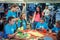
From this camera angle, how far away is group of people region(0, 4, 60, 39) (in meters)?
1.95

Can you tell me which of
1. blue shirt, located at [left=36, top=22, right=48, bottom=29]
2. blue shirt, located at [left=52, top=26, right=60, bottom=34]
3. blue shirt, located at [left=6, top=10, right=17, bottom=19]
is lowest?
blue shirt, located at [left=52, top=26, right=60, bottom=34]

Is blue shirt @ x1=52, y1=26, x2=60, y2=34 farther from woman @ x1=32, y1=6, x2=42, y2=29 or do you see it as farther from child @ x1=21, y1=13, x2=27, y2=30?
child @ x1=21, y1=13, x2=27, y2=30

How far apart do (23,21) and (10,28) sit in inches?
6.1

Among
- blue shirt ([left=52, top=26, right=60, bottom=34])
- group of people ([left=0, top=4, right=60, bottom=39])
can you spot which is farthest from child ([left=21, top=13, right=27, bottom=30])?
blue shirt ([left=52, top=26, right=60, bottom=34])

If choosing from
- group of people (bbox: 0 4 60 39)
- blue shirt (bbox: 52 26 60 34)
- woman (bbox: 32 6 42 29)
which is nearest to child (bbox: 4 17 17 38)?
group of people (bbox: 0 4 60 39)

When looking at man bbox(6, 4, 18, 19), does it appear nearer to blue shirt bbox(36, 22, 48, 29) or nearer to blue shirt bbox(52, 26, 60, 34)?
blue shirt bbox(36, 22, 48, 29)

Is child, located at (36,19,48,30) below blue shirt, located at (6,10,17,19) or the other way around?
below

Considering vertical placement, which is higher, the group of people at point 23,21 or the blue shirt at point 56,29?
the group of people at point 23,21

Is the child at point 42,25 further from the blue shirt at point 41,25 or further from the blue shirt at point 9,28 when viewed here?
the blue shirt at point 9,28

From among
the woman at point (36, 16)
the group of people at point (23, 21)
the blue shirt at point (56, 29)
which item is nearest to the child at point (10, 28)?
the group of people at point (23, 21)

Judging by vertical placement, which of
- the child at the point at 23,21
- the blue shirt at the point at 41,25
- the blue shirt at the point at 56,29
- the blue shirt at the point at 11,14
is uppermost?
the blue shirt at the point at 11,14

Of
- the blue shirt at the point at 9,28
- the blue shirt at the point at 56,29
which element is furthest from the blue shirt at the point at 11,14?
the blue shirt at the point at 56,29

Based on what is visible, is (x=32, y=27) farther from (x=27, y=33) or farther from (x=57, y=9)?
(x=57, y=9)

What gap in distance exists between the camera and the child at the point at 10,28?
1941 millimetres
